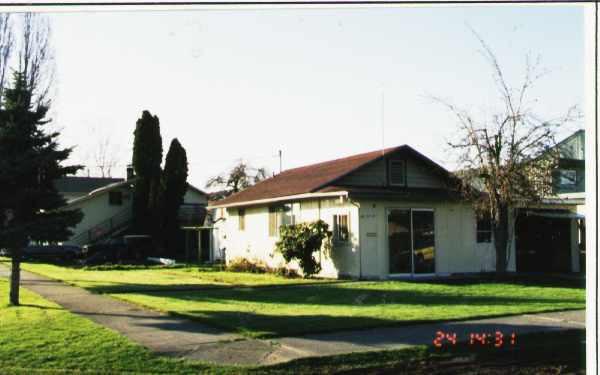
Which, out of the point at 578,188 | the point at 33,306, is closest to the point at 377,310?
the point at 33,306

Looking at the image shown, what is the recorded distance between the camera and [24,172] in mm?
13117

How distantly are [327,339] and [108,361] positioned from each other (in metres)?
2.90

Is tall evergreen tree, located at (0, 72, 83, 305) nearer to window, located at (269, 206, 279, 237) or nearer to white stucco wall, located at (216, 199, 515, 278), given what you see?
white stucco wall, located at (216, 199, 515, 278)

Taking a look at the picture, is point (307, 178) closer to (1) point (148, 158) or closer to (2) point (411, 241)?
(2) point (411, 241)

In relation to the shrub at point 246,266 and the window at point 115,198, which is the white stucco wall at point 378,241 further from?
the window at point 115,198

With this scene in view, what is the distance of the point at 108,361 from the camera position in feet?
24.7

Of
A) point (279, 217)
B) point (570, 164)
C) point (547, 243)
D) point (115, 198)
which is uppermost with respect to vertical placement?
point (570, 164)

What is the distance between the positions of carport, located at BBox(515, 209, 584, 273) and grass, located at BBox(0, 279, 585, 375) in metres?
13.7

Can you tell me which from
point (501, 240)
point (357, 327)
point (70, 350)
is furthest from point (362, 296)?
point (70, 350)

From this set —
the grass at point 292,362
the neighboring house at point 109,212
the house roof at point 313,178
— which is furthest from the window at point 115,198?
the grass at point 292,362

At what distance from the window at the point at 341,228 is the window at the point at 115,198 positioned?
83.6 ft

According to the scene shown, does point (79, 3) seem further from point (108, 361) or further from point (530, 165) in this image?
point (530, 165)

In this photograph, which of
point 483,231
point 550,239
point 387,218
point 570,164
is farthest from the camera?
point 550,239

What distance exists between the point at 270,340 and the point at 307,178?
15676 millimetres
